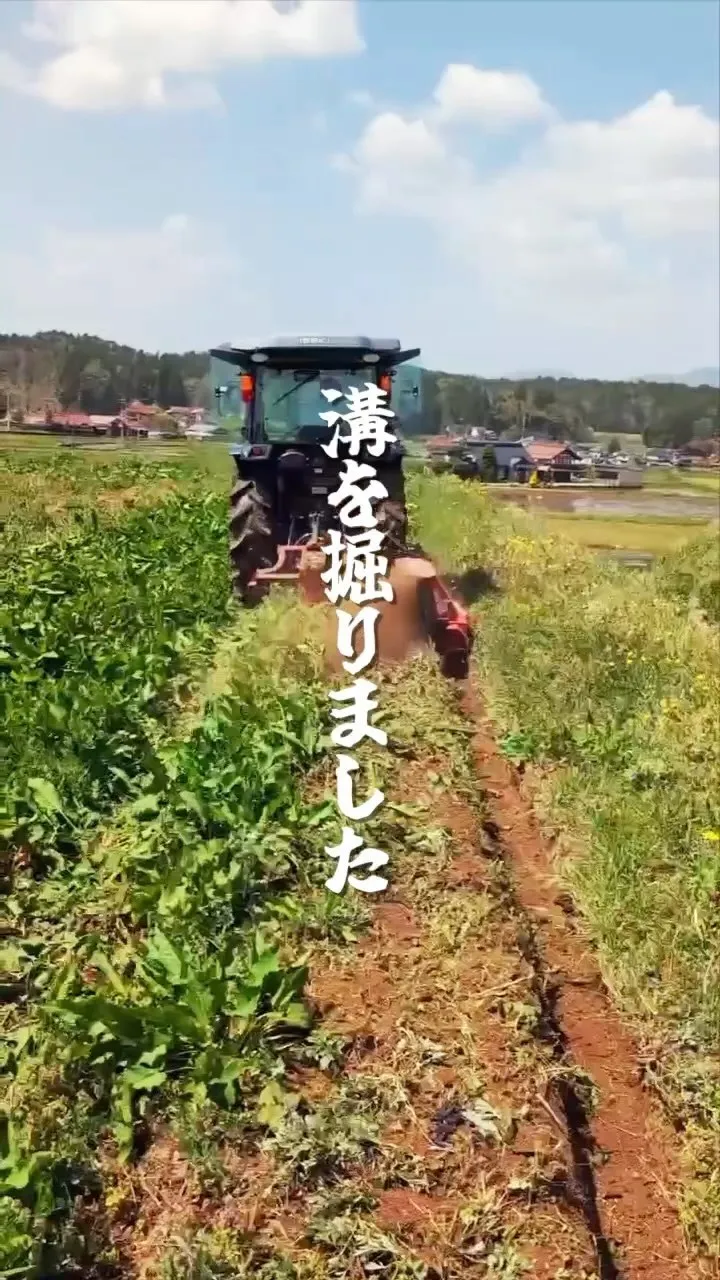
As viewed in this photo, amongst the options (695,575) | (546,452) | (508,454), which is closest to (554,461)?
(546,452)

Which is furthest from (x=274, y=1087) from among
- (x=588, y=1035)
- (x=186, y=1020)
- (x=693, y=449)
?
(x=693, y=449)

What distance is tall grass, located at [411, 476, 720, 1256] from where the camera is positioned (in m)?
4.06

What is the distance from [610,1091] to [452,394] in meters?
55.3

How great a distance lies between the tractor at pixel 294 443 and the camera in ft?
30.5

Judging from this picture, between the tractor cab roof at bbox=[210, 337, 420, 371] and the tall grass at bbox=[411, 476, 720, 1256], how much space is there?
2.38 m

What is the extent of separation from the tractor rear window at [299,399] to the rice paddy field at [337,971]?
7.87 feet

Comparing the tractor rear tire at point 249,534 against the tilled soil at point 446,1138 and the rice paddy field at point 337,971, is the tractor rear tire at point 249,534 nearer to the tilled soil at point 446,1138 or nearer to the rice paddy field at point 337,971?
the rice paddy field at point 337,971

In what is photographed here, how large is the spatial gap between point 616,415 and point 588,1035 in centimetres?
7399

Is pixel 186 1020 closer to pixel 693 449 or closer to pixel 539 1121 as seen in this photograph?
pixel 539 1121

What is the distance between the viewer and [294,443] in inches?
377

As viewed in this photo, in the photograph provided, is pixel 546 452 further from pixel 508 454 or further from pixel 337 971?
pixel 337 971

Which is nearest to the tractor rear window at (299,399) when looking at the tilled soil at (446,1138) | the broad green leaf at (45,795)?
the broad green leaf at (45,795)

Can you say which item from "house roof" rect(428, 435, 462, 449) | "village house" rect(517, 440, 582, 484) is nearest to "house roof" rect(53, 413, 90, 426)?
"house roof" rect(428, 435, 462, 449)

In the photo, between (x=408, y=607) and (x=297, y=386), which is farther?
(x=297, y=386)
